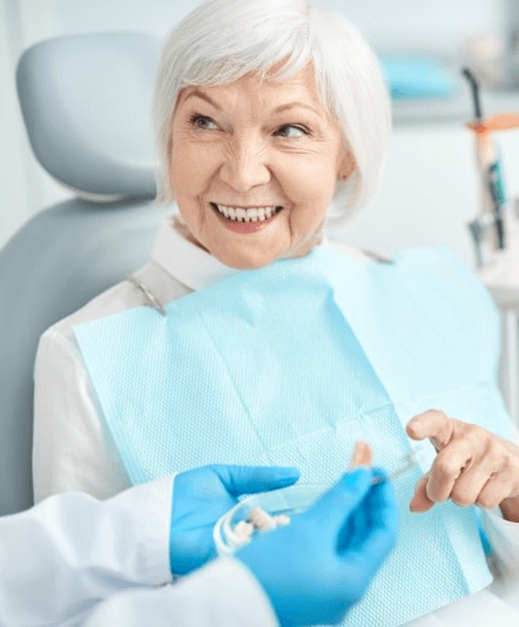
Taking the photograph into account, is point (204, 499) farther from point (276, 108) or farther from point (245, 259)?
point (276, 108)

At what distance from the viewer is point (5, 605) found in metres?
0.85

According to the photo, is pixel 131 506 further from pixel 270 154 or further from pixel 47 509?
pixel 270 154

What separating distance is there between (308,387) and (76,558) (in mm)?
348

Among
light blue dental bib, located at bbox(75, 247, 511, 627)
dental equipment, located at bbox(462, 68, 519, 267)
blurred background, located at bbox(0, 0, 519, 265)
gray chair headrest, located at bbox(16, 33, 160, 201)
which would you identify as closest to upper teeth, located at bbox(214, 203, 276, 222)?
light blue dental bib, located at bbox(75, 247, 511, 627)

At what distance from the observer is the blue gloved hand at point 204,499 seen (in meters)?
0.85

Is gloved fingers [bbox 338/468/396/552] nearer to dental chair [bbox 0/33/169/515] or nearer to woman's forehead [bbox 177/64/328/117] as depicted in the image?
woman's forehead [bbox 177/64/328/117]

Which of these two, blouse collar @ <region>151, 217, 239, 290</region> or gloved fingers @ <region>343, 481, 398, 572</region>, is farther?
blouse collar @ <region>151, 217, 239, 290</region>

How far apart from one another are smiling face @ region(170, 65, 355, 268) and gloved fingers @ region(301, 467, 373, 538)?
36 cm

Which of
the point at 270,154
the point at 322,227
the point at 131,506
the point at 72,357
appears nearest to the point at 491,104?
the point at 322,227

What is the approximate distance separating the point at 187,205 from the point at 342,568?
504mm

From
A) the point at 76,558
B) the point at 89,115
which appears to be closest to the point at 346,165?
the point at 89,115

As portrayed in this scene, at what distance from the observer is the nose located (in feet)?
3.29

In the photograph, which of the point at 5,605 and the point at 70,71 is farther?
the point at 70,71

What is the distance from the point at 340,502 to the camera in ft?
2.47
